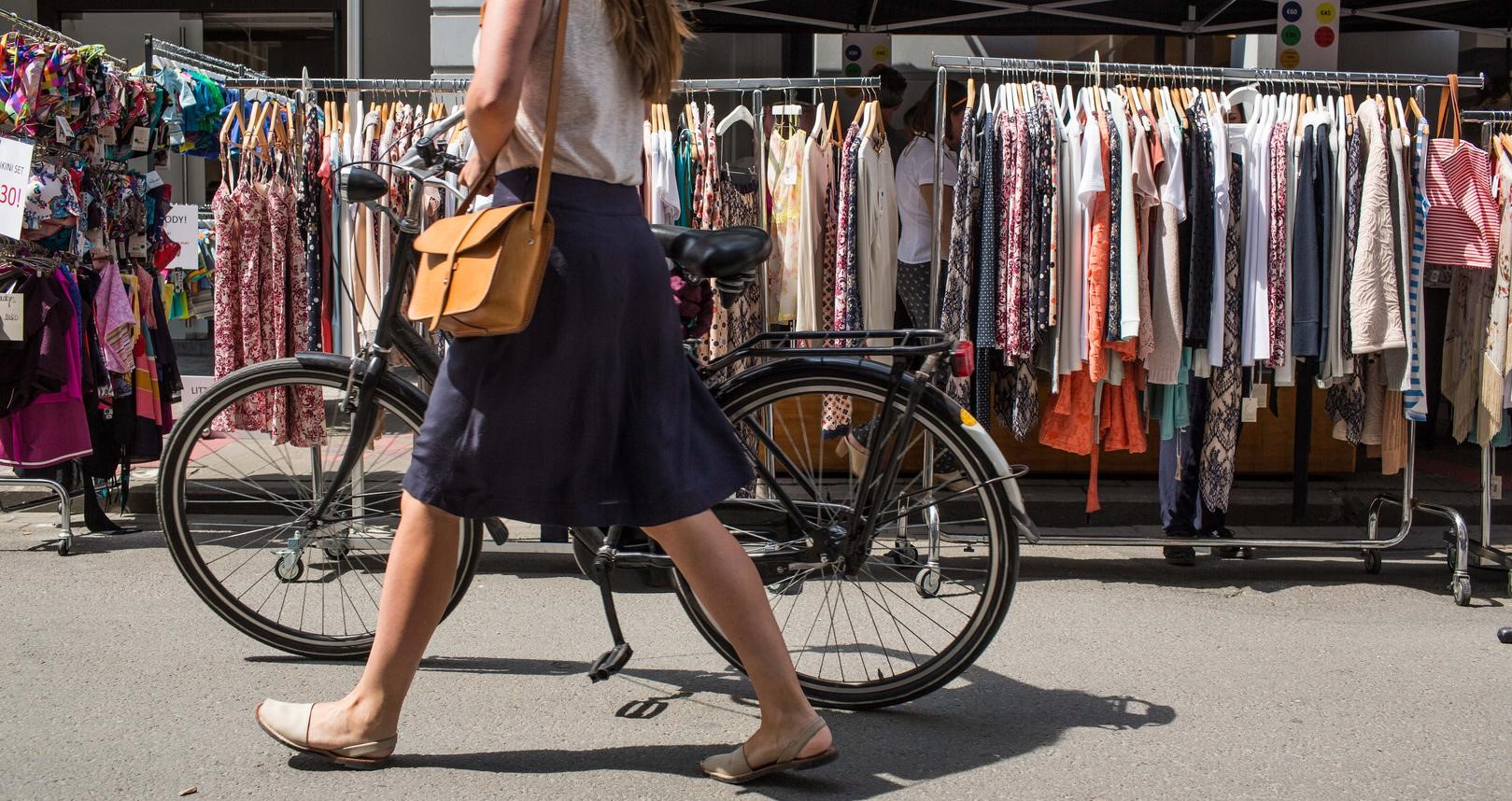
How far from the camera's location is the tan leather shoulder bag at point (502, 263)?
2574mm

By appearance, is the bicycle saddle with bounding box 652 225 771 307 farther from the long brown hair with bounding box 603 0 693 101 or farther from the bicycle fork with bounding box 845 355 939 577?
the bicycle fork with bounding box 845 355 939 577

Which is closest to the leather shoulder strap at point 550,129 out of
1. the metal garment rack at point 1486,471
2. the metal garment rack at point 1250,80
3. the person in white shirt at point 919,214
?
the metal garment rack at point 1250,80

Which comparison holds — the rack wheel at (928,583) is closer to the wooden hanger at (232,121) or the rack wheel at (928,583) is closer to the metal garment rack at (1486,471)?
the metal garment rack at (1486,471)

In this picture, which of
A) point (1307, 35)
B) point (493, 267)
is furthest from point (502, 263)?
point (1307, 35)

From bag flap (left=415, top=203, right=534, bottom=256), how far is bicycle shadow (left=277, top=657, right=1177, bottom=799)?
120cm

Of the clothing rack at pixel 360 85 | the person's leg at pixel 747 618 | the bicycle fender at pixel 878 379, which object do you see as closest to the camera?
the person's leg at pixel 747 618

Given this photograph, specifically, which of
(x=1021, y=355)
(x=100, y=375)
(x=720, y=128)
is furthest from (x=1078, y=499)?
(x=100, y=375)

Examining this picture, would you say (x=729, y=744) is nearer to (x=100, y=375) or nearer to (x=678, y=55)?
(x=678, y=55)

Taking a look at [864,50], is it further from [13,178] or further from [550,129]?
[550,129]

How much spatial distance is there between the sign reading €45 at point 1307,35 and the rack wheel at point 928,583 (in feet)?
10.7

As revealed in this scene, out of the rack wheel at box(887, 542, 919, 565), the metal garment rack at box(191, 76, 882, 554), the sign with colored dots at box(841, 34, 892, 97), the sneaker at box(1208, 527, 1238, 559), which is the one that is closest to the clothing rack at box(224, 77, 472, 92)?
the metal garment rack at box(191, 76, 882, 554)

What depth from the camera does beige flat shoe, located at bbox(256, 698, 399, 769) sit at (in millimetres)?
2910

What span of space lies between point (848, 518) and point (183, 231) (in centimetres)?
416

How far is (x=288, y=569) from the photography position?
395cm
